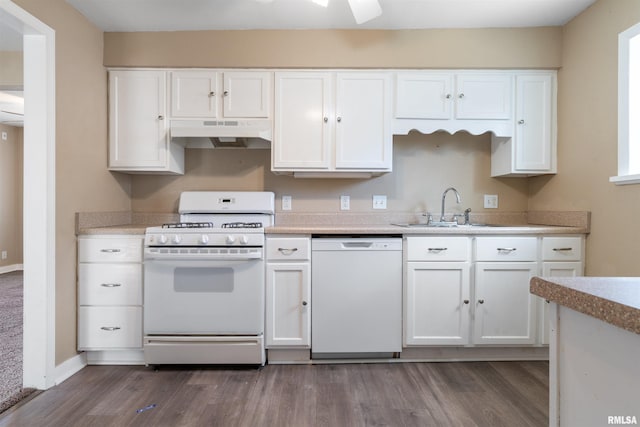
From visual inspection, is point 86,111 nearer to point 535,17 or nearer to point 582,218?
point 535,17

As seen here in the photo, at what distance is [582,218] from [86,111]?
11.9 ft

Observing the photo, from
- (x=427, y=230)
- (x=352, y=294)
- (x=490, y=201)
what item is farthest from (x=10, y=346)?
(x=490, y=201)

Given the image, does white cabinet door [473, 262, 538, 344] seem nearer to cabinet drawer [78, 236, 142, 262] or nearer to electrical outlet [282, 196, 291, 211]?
electrical outlet [282, 196, 291, 211]

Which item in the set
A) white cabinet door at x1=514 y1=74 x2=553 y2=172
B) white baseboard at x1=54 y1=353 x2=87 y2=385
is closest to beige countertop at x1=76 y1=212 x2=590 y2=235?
white cabinet door at x1=514 y1=74 x2=553 y2=172

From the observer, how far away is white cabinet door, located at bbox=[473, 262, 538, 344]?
2.29m

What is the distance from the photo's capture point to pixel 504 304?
2297mm

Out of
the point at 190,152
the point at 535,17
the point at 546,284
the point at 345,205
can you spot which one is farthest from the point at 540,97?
the point at 190,152

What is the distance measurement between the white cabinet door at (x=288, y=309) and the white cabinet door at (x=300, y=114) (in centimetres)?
81

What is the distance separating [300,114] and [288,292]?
135cm

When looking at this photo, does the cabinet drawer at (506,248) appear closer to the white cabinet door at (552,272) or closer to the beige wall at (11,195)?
the white cabinet door at (552,272)

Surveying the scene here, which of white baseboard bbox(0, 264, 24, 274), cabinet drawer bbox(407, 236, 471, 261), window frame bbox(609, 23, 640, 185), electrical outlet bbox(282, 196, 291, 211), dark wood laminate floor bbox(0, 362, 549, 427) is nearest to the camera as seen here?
dark wood laminate floor bbox(0, 362, 549, 427)

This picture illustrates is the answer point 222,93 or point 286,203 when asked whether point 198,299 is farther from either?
point 222,93

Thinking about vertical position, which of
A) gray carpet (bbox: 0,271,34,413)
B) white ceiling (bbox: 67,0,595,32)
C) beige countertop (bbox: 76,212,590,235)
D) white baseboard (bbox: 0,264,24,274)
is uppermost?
white ceiling (bbox: 67,0,595,32)

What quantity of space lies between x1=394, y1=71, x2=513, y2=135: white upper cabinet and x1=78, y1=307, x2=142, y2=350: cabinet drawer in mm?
2384
